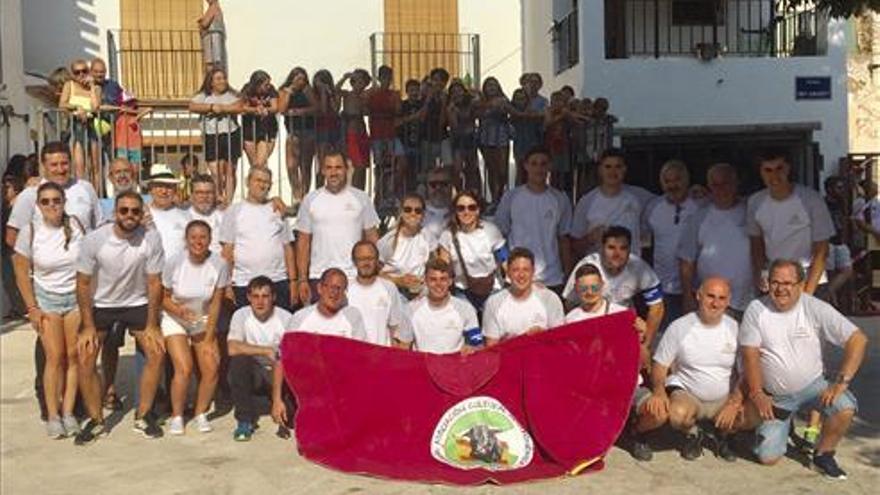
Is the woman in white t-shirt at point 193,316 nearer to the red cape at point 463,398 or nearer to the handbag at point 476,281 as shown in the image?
the red cape at point 463,398

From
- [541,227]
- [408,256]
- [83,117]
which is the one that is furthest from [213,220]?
[83,117]

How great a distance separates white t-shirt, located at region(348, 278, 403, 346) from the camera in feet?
22.2

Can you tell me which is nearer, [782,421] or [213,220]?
[782,421]

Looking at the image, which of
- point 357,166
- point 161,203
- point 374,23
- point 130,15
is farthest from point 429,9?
point 161,203

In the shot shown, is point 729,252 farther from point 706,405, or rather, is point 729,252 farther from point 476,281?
point 476,281

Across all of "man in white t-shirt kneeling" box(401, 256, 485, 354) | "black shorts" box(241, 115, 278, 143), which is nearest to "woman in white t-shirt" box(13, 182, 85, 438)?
"man in white t-shirt kneeling" box(401, 256, 485, 354)

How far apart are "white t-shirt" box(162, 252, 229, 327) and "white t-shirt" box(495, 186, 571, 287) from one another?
2.04 m

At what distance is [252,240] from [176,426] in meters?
1.33

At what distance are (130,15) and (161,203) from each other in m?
10.7

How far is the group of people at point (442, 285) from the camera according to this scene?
6.21 m

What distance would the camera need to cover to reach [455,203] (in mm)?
7328

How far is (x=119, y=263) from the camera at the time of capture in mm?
6715

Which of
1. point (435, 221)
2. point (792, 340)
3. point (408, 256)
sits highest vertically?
point (435, 221)

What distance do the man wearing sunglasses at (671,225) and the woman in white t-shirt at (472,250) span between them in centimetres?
107
